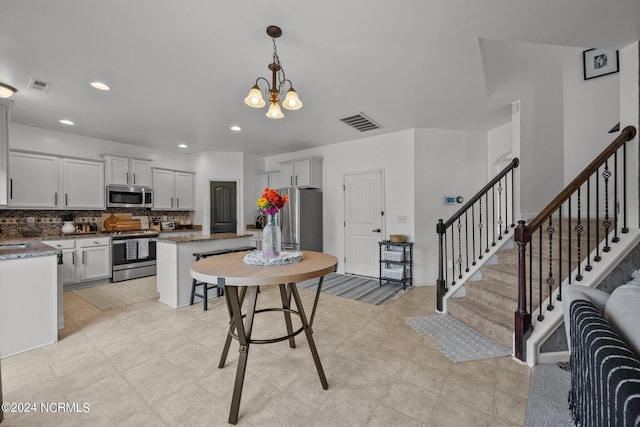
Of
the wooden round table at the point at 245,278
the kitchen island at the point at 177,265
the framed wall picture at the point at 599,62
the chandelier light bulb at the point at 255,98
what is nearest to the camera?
the wooden round table at the point at 245,278

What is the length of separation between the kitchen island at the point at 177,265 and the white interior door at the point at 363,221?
2.51 m

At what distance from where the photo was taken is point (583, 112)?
348cm

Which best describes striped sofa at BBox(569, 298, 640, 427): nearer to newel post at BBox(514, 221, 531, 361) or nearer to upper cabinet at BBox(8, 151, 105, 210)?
newel post at BBox(514, 221, 531, 361)

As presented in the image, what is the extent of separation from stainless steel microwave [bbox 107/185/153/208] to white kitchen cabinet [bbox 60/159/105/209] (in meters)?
0.13

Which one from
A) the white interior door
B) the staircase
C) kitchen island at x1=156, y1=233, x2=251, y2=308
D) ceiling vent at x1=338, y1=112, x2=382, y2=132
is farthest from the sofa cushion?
kitchen island at x1=156, y1=233, x2=251, y2=308

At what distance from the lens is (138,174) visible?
5.21 m

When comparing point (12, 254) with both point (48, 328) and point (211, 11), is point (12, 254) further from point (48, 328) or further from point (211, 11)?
point (211, 11)

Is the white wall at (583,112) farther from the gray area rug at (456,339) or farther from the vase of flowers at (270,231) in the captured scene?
the vase of flowers at (270,231)

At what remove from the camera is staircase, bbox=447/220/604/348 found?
2496 millimetres

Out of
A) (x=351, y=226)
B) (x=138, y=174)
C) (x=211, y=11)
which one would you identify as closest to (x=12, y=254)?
(x=211, y=11)

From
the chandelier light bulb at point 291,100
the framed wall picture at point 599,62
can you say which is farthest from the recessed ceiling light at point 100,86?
the framed wall picture at point 599,62

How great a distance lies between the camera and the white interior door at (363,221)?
4859 millimetres

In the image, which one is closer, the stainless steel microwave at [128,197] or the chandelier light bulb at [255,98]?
the chandelier light bulb at [255,98]

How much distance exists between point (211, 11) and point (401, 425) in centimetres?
292
